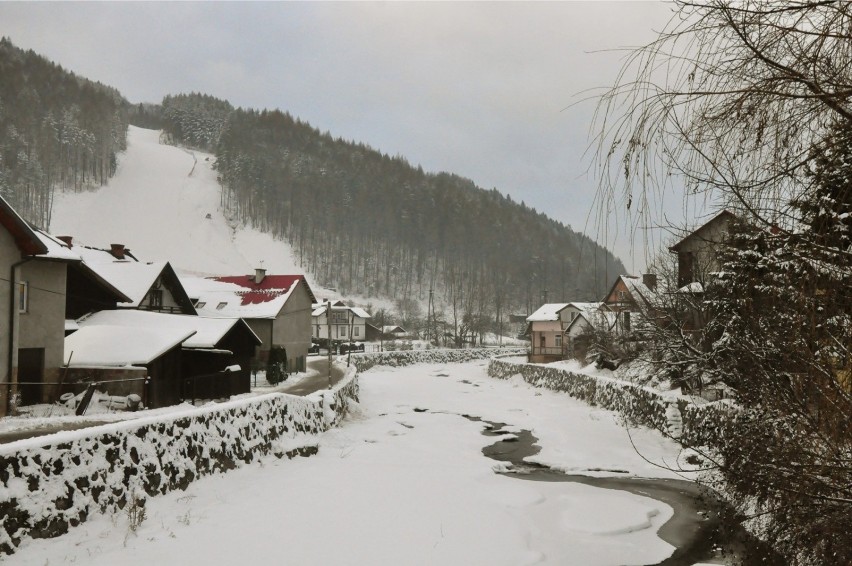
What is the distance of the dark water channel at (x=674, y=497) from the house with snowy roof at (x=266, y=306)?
28.6m

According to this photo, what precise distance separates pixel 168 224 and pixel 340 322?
72.3 m

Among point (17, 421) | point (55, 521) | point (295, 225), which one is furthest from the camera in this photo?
point (295, 225)

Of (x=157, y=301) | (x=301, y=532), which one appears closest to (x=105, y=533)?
(x=301, y=532)

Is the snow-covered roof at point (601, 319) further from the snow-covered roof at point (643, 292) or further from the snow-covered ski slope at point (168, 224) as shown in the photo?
the snow-covered ski slope at point (168, 224)

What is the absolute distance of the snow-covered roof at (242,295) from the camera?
156 feet

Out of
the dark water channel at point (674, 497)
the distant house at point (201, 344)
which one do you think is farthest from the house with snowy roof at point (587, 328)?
the distant house at point (201, 344)

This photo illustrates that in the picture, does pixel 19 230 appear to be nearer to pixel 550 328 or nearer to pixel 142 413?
pixel 142 413

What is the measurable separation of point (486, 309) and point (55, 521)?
12292 cm

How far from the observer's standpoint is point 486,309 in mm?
129500

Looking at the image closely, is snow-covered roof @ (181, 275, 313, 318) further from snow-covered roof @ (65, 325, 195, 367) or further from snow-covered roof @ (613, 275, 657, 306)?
snow-covered roof @ (613, 275, 657, 306)

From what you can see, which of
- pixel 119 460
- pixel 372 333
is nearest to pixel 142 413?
pixel 119 460

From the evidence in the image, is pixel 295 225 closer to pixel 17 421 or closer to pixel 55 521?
pixel 17 421

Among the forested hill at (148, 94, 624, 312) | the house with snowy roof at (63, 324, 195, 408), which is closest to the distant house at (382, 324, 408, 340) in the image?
the forested hill at (148, 94, 624, 312)

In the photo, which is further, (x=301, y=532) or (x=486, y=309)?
(x=486, y=309)
